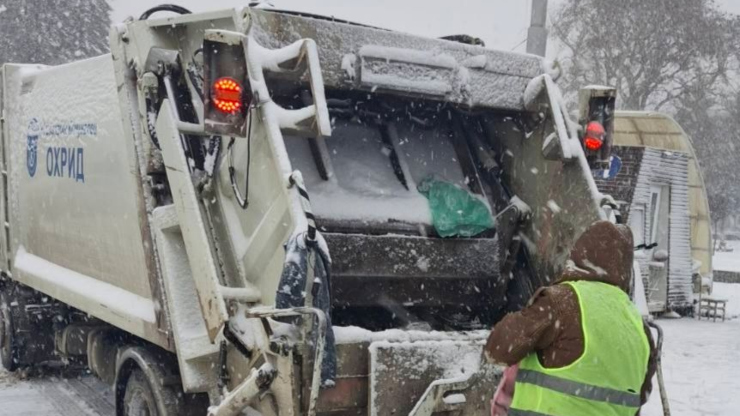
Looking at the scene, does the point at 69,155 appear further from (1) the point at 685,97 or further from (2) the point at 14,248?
(1) the point at 685,97

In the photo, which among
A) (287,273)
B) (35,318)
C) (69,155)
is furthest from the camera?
(35,318)

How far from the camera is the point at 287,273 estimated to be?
287cm

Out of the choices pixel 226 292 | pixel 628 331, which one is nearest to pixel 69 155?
pixel 226 292

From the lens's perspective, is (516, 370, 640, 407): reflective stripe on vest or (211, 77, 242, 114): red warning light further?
(211, 77, 242, 114): red warning light

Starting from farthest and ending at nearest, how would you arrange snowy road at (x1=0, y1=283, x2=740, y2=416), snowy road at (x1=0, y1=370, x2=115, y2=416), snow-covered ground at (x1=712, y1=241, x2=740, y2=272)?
snow-covered ground at (x1=712, y1=241, x2=740, y2=272)
snowy road at (x1=0, y1=283, x2=740, y2=416)
snowy road at (x1=0, y1=370, x2=115, y2=416)

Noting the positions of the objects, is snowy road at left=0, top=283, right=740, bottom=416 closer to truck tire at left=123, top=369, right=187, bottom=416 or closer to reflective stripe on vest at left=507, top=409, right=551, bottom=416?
truck tire at left=123, top=369, right=187, bottom=416

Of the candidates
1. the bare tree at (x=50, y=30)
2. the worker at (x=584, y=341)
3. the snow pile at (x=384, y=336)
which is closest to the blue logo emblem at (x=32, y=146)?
the snow pile at (x=384, y=336)

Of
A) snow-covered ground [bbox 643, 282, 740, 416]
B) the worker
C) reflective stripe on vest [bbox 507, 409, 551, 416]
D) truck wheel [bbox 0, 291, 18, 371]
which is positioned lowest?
snow-covered ground [bbox 643, 282, 740, 416]

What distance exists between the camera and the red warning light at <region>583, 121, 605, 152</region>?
3.88 m

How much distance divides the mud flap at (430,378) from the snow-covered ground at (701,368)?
128 inches

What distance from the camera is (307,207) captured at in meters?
2.99

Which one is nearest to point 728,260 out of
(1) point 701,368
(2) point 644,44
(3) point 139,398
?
(2) point 644,44

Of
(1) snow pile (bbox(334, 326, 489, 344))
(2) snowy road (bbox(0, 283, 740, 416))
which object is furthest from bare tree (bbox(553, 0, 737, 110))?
(1) snow pile (bbox(334, 326, 489, 344))

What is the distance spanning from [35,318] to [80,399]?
0.85 meters
